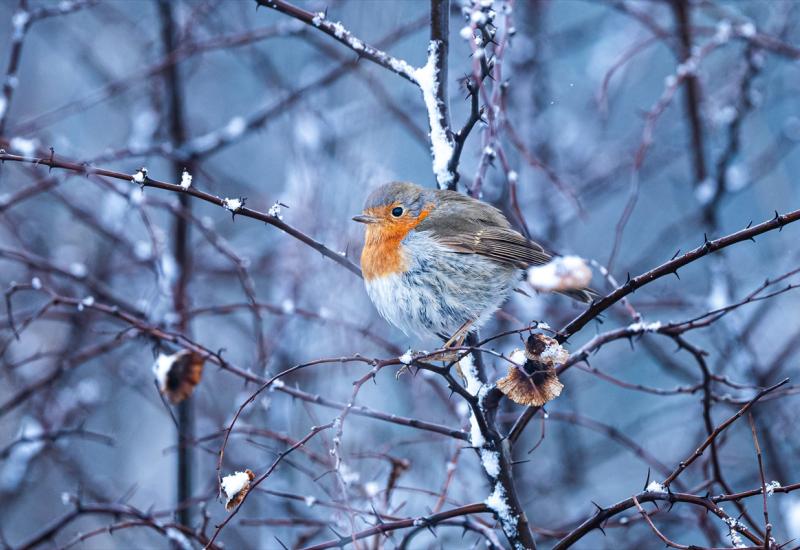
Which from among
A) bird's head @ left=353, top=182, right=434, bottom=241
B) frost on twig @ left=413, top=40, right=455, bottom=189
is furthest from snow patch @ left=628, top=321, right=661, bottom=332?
bird's head @ left=353, top=182, right=434, bottom=241

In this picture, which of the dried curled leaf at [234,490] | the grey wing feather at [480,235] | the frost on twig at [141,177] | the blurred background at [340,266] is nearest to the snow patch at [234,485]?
the dried curled leaf at [234,490]

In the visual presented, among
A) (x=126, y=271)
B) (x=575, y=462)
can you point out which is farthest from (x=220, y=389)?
(x=575, y=462)

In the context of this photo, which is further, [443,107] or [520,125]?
[520,125]

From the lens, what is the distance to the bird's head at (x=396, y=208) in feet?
11.5

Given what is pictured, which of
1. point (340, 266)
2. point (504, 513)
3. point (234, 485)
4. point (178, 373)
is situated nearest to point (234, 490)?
point (234, 485)

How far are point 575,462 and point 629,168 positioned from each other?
201 centimetres

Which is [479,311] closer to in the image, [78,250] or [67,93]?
[78,250]

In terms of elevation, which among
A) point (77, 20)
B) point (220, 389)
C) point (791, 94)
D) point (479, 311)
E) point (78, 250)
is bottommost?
point (479, 311)

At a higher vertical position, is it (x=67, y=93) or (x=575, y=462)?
(x=67, y=93)

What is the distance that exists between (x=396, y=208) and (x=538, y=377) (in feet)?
5.13

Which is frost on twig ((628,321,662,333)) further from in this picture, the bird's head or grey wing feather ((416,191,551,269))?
the bird's head

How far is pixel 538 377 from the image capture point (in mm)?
2162

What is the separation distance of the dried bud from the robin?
758 mm

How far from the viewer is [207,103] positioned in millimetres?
9680
